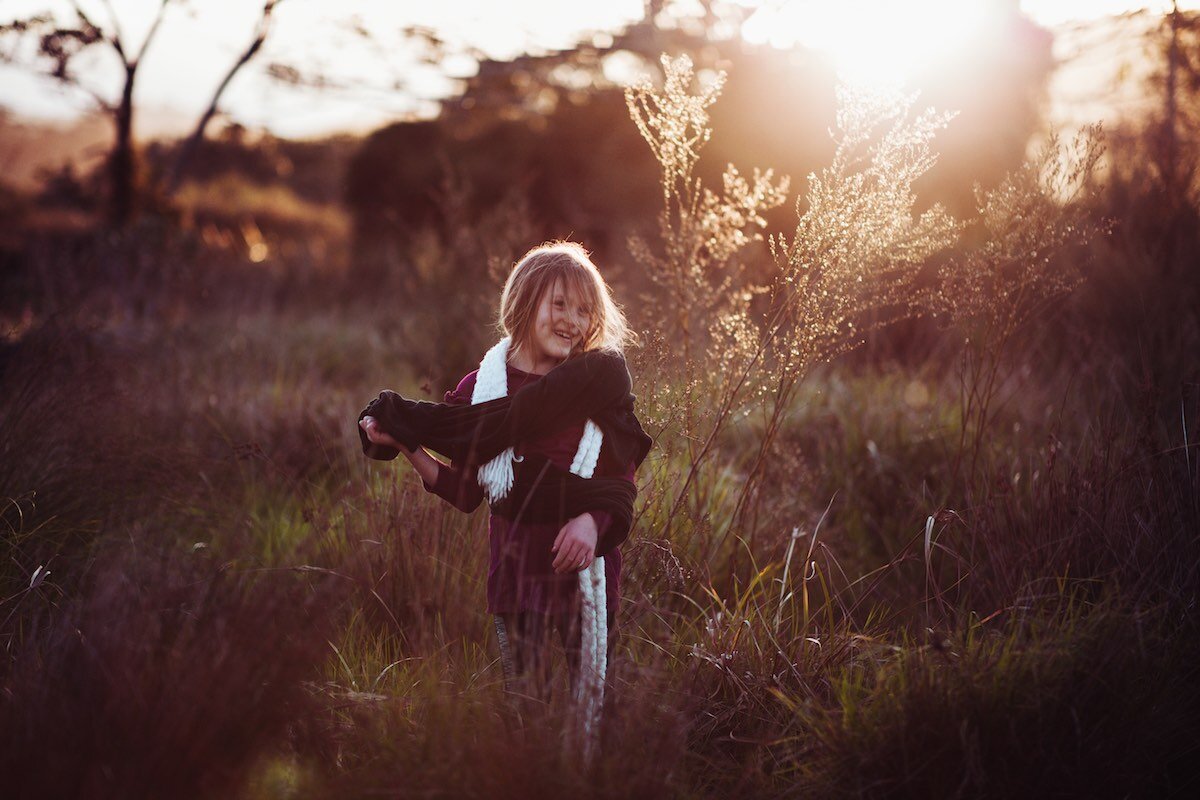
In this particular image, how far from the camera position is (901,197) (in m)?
2.94

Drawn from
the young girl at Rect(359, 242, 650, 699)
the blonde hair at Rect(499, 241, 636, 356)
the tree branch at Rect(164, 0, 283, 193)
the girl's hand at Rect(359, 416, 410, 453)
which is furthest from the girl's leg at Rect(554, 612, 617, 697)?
the tree branch at Rect(164, 0, 283, 193)

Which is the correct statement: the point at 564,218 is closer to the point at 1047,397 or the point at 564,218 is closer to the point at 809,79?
the point at 809,79

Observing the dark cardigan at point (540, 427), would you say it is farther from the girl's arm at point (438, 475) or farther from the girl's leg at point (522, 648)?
the girl's leg at point (522, 648)

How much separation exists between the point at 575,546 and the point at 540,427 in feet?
1.10

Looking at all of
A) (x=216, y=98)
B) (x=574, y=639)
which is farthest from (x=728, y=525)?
(x=216, y=98)

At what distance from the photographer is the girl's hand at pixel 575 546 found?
2.28 metres

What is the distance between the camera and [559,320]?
2541mm

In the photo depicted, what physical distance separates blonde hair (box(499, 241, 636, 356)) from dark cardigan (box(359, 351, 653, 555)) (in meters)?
0.15

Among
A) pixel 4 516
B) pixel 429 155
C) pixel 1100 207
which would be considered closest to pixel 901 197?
pixel 4 516

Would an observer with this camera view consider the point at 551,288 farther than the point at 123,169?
No

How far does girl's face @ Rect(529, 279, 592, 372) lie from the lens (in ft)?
8.34

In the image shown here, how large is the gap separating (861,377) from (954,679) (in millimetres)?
4012

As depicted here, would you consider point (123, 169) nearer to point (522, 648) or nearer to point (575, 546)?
point (522, 648)

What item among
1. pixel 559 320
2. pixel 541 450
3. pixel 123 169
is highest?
pixel 123 169
